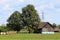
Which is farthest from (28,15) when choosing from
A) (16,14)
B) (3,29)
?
(3,29)

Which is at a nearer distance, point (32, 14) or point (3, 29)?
point (3, 29)

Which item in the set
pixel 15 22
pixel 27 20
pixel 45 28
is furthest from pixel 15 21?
pixel 45 28

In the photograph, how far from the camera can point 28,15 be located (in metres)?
117

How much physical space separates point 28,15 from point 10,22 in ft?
41.8

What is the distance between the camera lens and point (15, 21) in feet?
401

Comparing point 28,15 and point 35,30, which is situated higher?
point 28,15

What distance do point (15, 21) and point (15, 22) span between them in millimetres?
1234

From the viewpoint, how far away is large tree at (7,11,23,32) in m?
A: 117

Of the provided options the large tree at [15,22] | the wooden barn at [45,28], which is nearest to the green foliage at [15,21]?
the large tree at [15,22]

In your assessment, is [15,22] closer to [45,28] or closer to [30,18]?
[30,18]

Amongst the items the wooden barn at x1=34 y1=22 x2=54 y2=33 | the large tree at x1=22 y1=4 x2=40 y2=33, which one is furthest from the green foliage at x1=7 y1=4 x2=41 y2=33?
the wooden barn at x1=34 y1=22 x2=54 y2=33

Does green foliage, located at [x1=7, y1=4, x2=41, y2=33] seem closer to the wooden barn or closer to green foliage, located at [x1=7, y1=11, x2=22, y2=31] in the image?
green foliage, located at [x1=7, y1=11, x2=22, y2=31]

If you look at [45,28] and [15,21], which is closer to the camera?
[45,28]

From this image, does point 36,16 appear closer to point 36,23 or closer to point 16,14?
point 36,23
